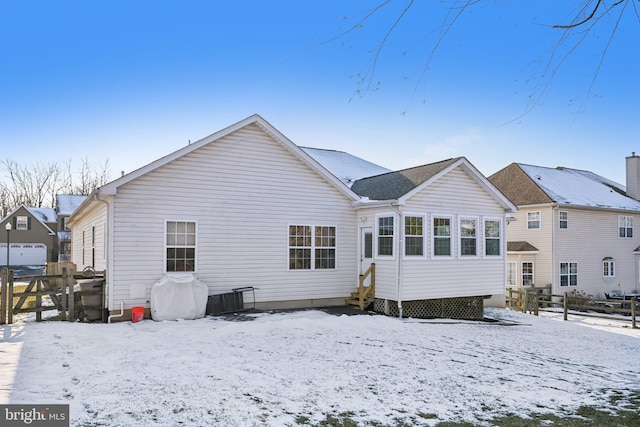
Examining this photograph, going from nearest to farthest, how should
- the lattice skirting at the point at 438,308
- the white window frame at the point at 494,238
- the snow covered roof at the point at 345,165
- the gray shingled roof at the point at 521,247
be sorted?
the lattice skirting at the point at 438,308 → the white window frame at the point at 494,238 → the snow covered roof at the point at 345,165 → the gray shingled roof at the point at 521,247

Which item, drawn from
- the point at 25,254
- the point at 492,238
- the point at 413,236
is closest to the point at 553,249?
the point at 492,238

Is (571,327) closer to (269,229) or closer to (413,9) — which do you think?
(269,229)

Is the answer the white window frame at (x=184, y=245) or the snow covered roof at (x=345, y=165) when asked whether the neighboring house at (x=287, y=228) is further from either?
the snow covered roof at (x=345, y=165)

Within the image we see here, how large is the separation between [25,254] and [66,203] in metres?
7.09

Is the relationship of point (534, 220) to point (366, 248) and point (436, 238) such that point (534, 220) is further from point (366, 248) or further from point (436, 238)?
point (366, 248)

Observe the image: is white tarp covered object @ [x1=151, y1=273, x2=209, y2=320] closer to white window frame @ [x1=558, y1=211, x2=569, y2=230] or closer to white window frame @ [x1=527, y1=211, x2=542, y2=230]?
white window frame @ [x1=527, y1=211, x2=542, y2=230]

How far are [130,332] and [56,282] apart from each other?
11540 millimetres

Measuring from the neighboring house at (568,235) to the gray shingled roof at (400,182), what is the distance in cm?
1271

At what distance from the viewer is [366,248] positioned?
580 inches

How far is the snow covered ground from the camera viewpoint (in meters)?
5.54

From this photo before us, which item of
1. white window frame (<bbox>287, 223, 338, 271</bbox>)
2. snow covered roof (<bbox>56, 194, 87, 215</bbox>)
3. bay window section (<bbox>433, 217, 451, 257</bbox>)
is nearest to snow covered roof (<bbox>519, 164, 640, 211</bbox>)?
bay window section (<bbox>433, 217, 451, 257</bbox>)

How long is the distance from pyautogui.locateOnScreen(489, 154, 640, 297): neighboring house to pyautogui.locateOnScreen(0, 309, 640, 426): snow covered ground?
14.2m

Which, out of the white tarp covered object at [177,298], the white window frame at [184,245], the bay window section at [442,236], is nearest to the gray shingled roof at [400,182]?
the bay window section at [442,236]
